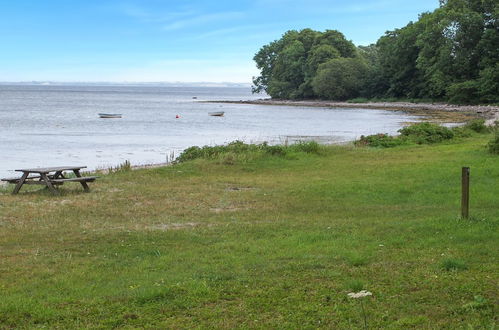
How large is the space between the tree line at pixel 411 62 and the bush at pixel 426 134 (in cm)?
5652

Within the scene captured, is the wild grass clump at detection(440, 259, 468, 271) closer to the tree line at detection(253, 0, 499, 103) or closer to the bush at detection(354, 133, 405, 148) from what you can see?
the bush at detection(354, 133, 405, 148)

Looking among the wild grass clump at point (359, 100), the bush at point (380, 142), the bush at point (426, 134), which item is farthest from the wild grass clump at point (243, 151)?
the wild grass clump at point (359, 100)

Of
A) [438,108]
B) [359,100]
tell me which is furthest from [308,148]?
[359,100]

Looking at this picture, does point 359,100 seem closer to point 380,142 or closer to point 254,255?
point 380,142

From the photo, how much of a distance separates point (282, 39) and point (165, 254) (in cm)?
15774

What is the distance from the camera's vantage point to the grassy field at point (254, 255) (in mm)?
6047

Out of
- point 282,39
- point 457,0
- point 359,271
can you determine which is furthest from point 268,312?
point 282,39

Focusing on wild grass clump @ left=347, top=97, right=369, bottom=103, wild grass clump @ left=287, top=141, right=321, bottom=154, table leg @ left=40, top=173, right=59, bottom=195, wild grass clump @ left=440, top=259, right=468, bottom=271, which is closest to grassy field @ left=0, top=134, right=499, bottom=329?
wild grass clump @ left=440, top=259, right=468, bottom=271

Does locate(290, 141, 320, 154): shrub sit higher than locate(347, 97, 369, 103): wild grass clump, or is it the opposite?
locate(347, 97, 369, 103): wild grass clump

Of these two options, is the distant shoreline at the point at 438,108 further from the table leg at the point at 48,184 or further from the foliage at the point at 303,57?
the table leg at the point at 48,184

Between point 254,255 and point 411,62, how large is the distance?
107 meters

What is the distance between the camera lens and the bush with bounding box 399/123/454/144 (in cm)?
2984

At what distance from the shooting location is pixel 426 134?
30.5 metres

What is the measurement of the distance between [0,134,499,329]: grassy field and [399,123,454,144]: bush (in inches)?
519
